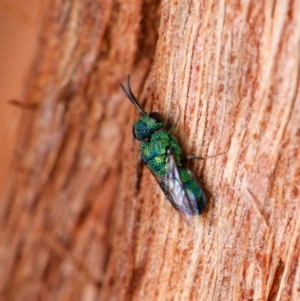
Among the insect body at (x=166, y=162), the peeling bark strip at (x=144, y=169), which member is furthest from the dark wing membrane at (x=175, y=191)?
the peeling bark strip at (x=144, y=169)

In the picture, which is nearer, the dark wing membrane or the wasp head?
the dark wing membrane

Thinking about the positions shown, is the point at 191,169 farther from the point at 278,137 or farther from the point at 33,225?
the point at 33,225

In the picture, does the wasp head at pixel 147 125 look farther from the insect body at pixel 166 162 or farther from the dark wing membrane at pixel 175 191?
the dark wing membrane at pixel 175 191

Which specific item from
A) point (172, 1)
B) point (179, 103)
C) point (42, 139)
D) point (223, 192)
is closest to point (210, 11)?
point (172, 1)

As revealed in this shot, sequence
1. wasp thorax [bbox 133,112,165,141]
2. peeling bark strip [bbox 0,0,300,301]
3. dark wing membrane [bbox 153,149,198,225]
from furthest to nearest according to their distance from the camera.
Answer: wasp thorax [bbox 133,112,165,141] → dark wing membrane [bbox 153,149,198,225] → peeling bark strip [bbox 0,0,300,301]

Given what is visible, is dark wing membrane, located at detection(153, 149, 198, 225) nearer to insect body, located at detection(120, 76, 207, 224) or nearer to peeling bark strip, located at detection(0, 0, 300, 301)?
insect body, located at detection(120, 76, 207, 224)

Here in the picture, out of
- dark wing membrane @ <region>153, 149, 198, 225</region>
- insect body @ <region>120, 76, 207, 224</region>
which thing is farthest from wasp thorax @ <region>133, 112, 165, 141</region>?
dark wing membrane @ <region>153, 149, 198, 225</region>

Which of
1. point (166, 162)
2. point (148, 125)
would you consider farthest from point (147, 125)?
point (166, 162)

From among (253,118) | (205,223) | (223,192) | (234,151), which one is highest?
(253,118)
